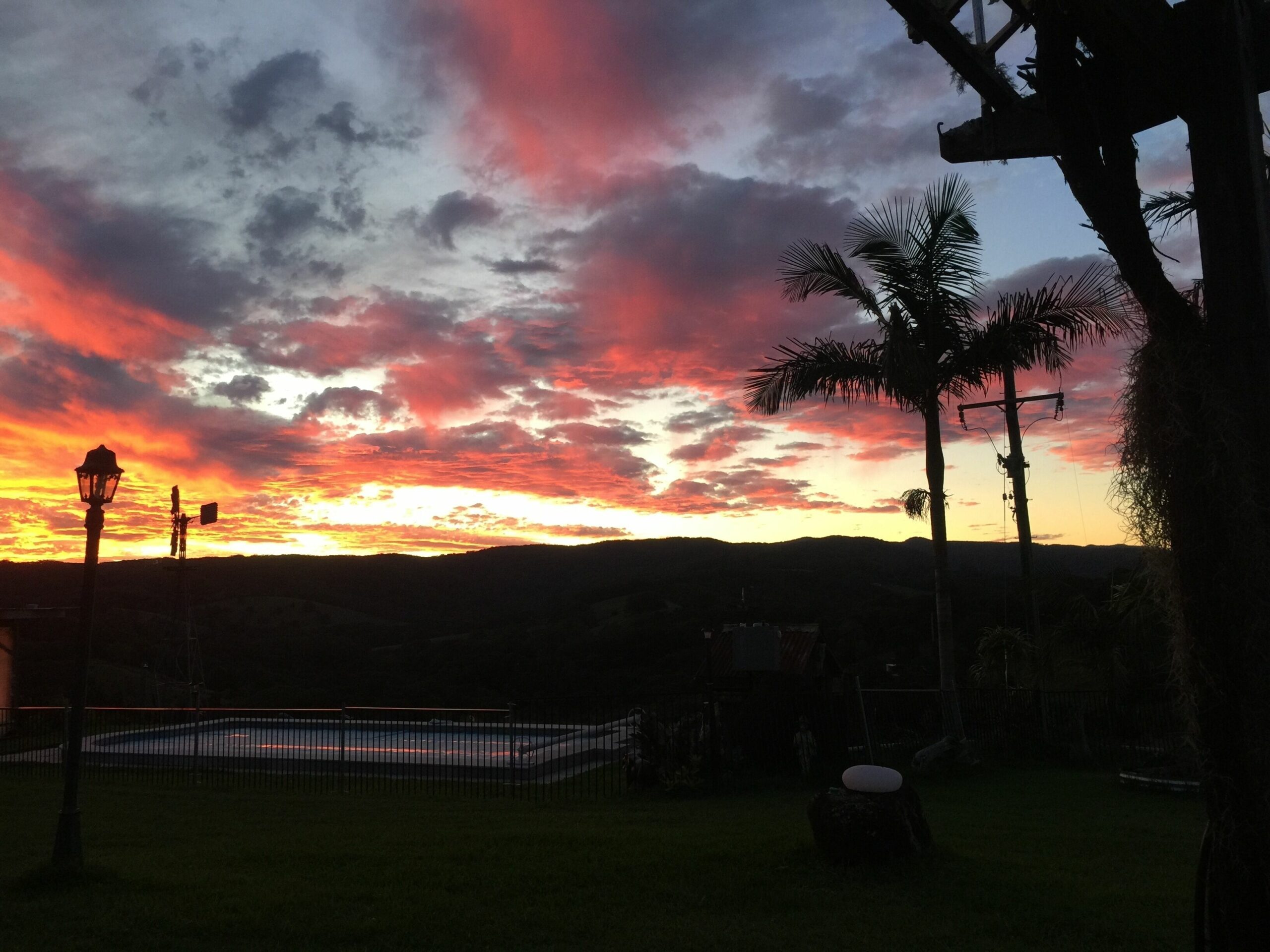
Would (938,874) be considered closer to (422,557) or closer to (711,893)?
(711,893)

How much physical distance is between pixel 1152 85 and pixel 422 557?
102 metres

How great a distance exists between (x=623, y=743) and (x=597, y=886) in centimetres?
1017

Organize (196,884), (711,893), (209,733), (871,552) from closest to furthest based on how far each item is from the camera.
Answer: (711,893), (196,884), (209,733), (871,552)

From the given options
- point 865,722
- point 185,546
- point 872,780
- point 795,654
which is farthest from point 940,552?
point 185,546

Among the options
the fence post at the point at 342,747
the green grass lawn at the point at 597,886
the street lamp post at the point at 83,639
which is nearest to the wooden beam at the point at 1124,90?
the green grass lawn at the point at 597,886

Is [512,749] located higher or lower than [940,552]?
lower

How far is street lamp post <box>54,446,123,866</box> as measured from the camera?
28.2 ft

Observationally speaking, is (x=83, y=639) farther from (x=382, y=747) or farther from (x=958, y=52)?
(x=382, y=747)

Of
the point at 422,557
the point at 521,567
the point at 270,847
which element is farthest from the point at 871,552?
the point at 270,847

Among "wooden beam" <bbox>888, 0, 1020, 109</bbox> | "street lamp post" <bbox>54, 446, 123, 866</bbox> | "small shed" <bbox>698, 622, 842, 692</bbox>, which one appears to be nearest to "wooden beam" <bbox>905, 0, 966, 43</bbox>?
"wooden beam" <bbox>888, 0, 1020, 109</bbox>

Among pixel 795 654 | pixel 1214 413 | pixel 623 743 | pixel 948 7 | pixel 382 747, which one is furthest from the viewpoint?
pixel 795 654

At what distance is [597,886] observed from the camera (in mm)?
7992

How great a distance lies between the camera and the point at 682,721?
53.7 feet

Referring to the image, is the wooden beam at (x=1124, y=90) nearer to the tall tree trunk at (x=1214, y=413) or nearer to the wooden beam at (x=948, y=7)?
the tall tree trunk at (x=1214, y=413)
